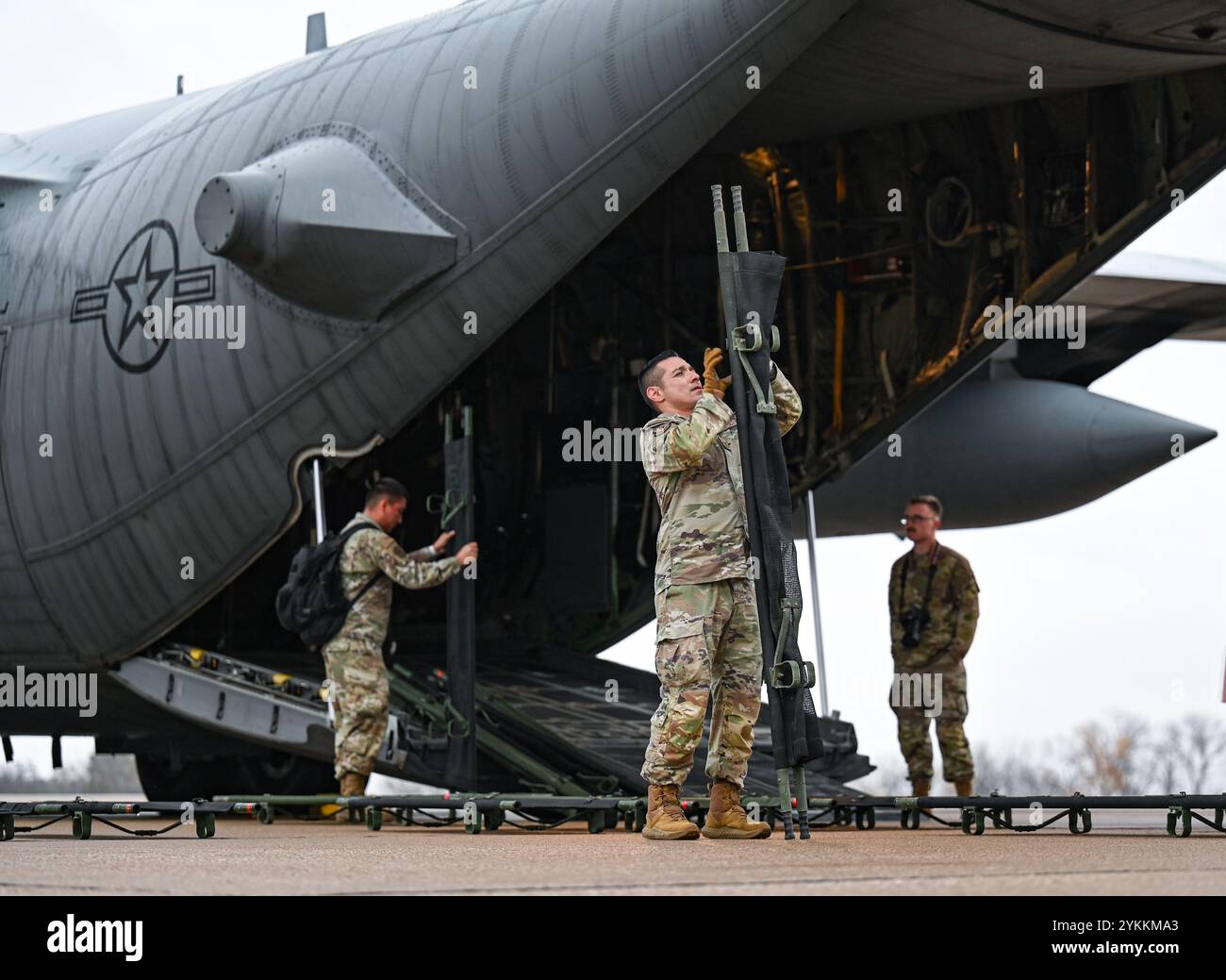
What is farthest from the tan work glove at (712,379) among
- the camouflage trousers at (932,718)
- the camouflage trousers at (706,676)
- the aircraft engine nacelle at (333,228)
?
the camouflage trousers at (932,718)

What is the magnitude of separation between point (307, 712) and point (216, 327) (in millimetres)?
2289

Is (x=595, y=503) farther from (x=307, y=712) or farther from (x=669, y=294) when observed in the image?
(x=307, y=712)

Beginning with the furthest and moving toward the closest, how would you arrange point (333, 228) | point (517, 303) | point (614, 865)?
point (333, 228)
point (517, 303)
point (614, 865)

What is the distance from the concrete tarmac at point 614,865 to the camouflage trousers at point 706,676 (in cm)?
36

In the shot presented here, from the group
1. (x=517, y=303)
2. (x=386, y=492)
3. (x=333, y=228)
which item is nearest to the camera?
(x=517, y=303)

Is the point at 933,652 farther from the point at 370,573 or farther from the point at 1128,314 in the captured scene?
the point at 1128,314

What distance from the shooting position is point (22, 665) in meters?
11.7

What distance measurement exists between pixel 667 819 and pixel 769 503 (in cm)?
126

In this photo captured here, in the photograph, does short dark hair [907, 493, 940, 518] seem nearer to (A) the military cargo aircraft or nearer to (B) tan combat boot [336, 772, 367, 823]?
(A) the military cargo aircraft

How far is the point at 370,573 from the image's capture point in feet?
32.2

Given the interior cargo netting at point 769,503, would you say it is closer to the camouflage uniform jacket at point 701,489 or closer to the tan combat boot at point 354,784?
the camouflage uniform jacket at point 701,489

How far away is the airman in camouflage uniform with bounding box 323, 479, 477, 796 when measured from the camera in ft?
31.2

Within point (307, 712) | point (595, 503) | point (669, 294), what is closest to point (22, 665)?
point (307, 712)

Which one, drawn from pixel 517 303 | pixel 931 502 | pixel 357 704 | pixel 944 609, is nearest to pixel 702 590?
pixel 517 303
